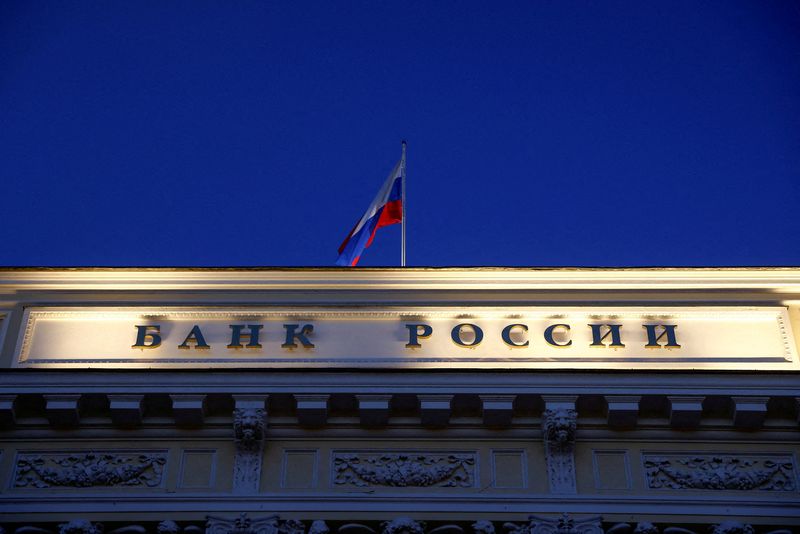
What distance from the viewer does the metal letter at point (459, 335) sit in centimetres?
2261

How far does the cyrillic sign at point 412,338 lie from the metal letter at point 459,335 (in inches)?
0.6

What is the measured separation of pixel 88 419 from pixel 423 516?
4.96 meters

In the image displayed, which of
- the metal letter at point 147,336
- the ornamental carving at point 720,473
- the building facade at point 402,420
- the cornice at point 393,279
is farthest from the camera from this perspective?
the cornice at point 393,279

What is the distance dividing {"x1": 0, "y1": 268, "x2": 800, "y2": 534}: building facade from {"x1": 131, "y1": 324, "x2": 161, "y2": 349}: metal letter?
3 centimetres

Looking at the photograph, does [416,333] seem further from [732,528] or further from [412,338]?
[732,528]

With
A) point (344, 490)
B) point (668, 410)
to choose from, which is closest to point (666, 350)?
point (668, 410)

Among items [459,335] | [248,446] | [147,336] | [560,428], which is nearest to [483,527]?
[560,428]

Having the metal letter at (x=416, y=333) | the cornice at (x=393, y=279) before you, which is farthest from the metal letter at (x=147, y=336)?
the metal letter at (x=416, y=333)

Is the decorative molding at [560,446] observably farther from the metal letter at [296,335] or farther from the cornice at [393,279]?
the metal letter at [296,335]

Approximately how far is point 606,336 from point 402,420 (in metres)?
3.58

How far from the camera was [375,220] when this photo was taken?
26547 mm

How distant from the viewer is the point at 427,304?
2308 cm

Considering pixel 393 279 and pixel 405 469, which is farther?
pixel 393 279

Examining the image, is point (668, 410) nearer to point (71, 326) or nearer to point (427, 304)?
point (427, 304)
